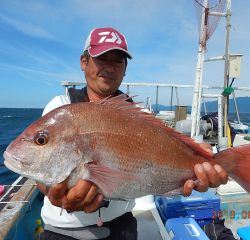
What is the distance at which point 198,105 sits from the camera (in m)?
5.74

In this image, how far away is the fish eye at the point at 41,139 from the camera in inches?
52.6

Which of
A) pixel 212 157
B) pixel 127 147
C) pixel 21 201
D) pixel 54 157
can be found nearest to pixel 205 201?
pixel 212 157

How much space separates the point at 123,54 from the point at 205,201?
2.87 metres

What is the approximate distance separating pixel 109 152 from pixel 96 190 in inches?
12.6

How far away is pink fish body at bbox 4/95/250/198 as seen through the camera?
1.30m

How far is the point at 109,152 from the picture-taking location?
1.38 metres

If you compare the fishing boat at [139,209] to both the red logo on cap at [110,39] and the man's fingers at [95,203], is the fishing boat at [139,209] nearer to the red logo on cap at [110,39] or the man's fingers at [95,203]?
the man's fingers at [95,203]

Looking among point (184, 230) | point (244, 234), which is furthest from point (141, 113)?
point (244, 234)

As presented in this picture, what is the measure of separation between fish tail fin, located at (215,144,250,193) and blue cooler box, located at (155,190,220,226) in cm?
162

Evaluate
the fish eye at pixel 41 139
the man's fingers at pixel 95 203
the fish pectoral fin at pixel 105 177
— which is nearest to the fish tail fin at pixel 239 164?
the fish pectoral fin at pixel 105 177

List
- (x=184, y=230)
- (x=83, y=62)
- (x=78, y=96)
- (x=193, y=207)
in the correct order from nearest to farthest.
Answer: (x=78, y=96) → (x=83, y=62) → (x=184, y=230) → (x=193, y=207)

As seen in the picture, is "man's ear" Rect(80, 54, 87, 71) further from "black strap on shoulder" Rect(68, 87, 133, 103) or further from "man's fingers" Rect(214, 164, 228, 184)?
"man's fingers" Rect(214, 164, 228, 184)

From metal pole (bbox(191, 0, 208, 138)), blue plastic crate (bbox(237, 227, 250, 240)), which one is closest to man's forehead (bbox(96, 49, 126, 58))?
→ blue plastic crate (bbox(237, 227, 250, 240))

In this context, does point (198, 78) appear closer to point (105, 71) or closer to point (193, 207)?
point (193, 207)
